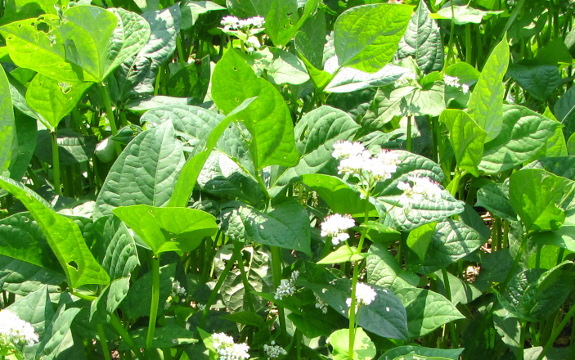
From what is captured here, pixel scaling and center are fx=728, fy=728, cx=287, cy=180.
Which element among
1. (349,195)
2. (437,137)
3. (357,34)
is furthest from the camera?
(437,137)

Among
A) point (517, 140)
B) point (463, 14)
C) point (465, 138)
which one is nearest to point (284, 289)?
point (465, 138)

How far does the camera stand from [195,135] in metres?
1.19

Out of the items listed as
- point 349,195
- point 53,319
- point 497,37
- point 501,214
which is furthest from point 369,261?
point 497,37

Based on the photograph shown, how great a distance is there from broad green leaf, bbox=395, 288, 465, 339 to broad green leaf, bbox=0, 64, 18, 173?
0.64 metres

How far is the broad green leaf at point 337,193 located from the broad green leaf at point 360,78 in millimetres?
261

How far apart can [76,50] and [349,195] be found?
21.1 inches

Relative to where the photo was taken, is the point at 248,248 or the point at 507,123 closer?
the point at 507,123

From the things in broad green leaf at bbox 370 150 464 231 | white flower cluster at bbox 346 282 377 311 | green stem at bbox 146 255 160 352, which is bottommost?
green stem at bbox 146 255 160 352

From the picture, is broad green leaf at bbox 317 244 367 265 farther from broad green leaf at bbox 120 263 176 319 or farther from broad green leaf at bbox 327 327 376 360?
broad green leaf at bbox 120 263 176 319

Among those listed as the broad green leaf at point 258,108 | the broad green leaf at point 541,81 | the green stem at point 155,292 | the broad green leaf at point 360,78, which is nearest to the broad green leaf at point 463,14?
the broad green leaf at point 541,81

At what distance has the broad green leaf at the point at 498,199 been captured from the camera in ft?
4.17

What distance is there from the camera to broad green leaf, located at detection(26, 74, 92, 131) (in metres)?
1.30

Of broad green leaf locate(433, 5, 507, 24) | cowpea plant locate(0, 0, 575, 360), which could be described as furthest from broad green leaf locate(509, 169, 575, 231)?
broad green leaf locate(433, 5, 507, 24)

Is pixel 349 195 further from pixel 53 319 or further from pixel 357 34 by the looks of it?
pixel 53 319
